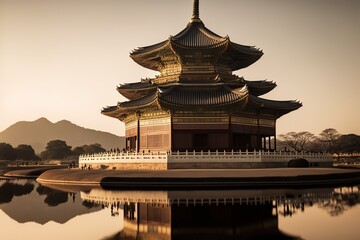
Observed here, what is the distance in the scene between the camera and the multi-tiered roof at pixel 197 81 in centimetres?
4662

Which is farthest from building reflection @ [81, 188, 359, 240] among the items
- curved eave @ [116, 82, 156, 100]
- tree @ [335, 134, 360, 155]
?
tree @ [335, 134, 360, 155]

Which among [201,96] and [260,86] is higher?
[260,86]

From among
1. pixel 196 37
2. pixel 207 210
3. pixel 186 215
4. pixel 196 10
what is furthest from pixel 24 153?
pixel 186 215

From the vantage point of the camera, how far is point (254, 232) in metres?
13.9

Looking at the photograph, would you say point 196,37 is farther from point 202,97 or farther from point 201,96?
point 202,97

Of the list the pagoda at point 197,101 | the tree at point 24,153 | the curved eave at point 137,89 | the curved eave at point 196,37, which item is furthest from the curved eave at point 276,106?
the tree at point 24,153

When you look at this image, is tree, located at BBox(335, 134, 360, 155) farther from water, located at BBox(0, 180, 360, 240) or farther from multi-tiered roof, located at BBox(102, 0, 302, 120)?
water, located at BBox(0, 180, 360, 240)

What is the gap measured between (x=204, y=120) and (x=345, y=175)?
55.7 feet

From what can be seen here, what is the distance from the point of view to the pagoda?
47.3 m

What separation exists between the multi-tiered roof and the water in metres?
21.1

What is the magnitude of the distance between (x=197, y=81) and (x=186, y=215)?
3484cm

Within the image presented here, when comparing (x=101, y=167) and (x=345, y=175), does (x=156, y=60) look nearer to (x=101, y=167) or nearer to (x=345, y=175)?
(x=101, y=167)

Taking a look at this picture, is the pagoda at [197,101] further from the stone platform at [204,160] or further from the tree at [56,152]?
the tree at [56,152]

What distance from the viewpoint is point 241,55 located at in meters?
54.4
